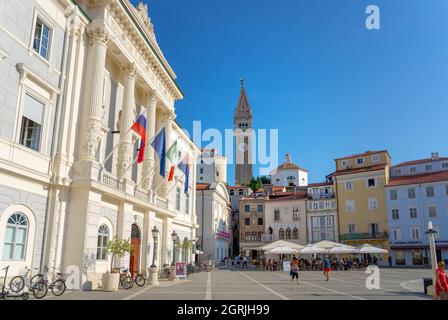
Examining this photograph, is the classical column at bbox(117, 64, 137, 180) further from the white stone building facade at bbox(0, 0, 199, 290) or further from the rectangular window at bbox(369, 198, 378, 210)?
the rectangular window at bbox(369, 198, 378, 210)

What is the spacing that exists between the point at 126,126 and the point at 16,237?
10.1 meters

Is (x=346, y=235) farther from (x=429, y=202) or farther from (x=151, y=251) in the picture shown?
(x=151, y=251)

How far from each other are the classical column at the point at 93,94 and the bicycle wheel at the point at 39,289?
20.9ft

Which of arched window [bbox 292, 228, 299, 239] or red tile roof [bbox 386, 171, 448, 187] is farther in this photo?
arched window [bbox 292, 228, 299, 239]

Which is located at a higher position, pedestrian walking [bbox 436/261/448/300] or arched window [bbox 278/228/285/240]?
arched window [bbox 278/228/285/240]

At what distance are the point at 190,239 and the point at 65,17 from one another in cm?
2710

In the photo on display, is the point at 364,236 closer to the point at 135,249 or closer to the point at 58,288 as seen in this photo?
the point at 135,249

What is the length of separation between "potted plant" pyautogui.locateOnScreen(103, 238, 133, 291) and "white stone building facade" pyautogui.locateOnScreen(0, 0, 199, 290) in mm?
601

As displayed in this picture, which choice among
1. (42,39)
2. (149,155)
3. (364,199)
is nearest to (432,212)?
(364,199)

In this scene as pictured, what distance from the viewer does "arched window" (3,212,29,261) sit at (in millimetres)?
14047

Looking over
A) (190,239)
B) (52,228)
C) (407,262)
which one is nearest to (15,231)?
(52,228)

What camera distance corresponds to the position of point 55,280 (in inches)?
627

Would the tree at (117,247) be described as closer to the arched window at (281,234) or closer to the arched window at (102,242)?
the arched window at (102,242)

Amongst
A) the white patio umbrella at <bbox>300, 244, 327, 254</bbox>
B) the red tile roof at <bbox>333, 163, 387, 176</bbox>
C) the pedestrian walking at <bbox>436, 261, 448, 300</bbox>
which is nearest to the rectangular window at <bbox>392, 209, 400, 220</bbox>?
the red tile roof at <bbox>333, 163, 387, 176</bbox>
